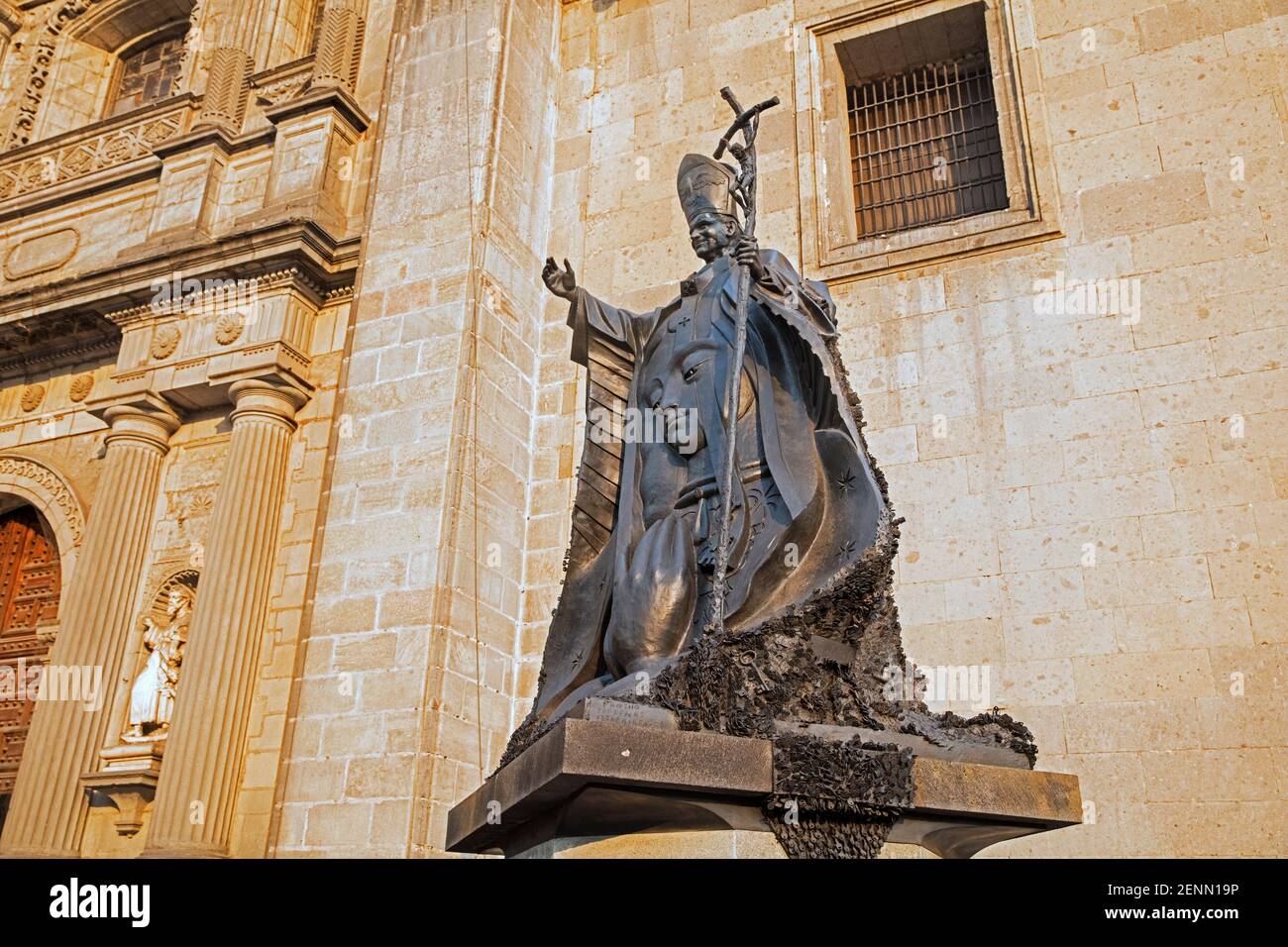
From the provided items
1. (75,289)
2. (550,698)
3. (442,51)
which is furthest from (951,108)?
(75,289)

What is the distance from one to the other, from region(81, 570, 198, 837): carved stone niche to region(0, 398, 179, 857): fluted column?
204 millimetres

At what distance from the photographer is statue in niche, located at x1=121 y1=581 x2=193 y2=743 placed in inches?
386

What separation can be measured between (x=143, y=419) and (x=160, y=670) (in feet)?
8.52

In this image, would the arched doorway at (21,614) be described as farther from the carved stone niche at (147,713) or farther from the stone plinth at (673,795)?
the stone plinth at (673,795)

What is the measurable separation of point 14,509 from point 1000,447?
10568 millimetres

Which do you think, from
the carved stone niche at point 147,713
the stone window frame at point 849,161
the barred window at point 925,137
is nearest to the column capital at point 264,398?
the carved stone niche at point 147,713

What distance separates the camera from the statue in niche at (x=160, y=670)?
9805mm

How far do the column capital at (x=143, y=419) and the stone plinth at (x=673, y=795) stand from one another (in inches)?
328

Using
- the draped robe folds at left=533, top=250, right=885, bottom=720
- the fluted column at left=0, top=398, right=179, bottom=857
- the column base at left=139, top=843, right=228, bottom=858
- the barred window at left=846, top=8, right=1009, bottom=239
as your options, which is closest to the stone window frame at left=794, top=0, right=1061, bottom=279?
the barred window at left=846, top=8, right=1009, bottom=239

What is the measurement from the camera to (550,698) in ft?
14.4

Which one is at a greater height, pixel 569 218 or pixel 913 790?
pixel 569 218

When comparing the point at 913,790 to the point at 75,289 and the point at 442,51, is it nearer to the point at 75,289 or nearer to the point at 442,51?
the point at 442,51

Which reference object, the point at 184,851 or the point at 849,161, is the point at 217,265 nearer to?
the point at 184,851

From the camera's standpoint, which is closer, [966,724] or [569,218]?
[966,724]
